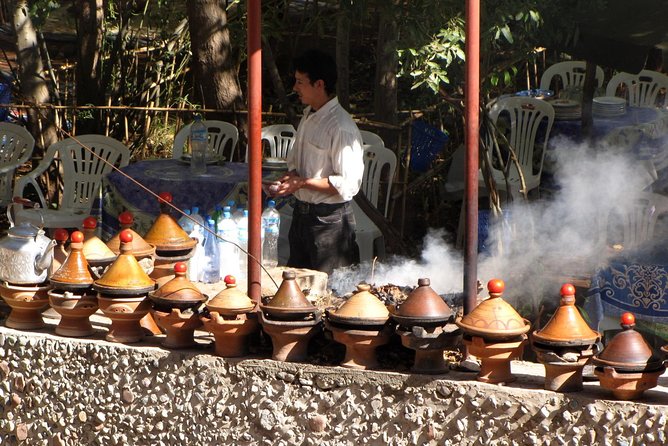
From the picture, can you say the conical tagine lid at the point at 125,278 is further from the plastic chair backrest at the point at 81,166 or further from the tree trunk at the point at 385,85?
the tree trunk at the point at 385,85

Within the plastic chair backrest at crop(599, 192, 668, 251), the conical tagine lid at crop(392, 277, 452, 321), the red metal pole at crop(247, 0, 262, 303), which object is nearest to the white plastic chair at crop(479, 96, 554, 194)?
the plastic chair backrest at crop(599, 192, 668, 251)

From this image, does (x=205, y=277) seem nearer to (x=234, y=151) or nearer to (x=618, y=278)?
(x=618, y=278)

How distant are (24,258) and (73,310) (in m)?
0.30

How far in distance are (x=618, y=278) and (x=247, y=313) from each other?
6.36 feet

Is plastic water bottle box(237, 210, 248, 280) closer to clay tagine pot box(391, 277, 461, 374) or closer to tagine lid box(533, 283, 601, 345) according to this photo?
clay tagine pot box(391, 277, 461, 374)

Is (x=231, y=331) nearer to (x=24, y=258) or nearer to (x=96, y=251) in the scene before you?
(x=96, y=251)

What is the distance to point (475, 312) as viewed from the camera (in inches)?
134

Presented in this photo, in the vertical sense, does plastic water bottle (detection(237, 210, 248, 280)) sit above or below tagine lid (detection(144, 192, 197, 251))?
below

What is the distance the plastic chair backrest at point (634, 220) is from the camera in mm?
5602

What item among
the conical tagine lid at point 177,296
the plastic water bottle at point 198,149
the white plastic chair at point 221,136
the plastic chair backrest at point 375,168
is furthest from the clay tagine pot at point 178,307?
the white plastic chair at point 221,136

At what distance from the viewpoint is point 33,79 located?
29.7 feet

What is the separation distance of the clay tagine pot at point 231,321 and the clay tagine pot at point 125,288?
26 cm

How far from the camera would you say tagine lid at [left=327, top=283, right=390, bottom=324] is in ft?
11.5

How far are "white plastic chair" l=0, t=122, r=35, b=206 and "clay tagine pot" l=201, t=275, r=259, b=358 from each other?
511cm
